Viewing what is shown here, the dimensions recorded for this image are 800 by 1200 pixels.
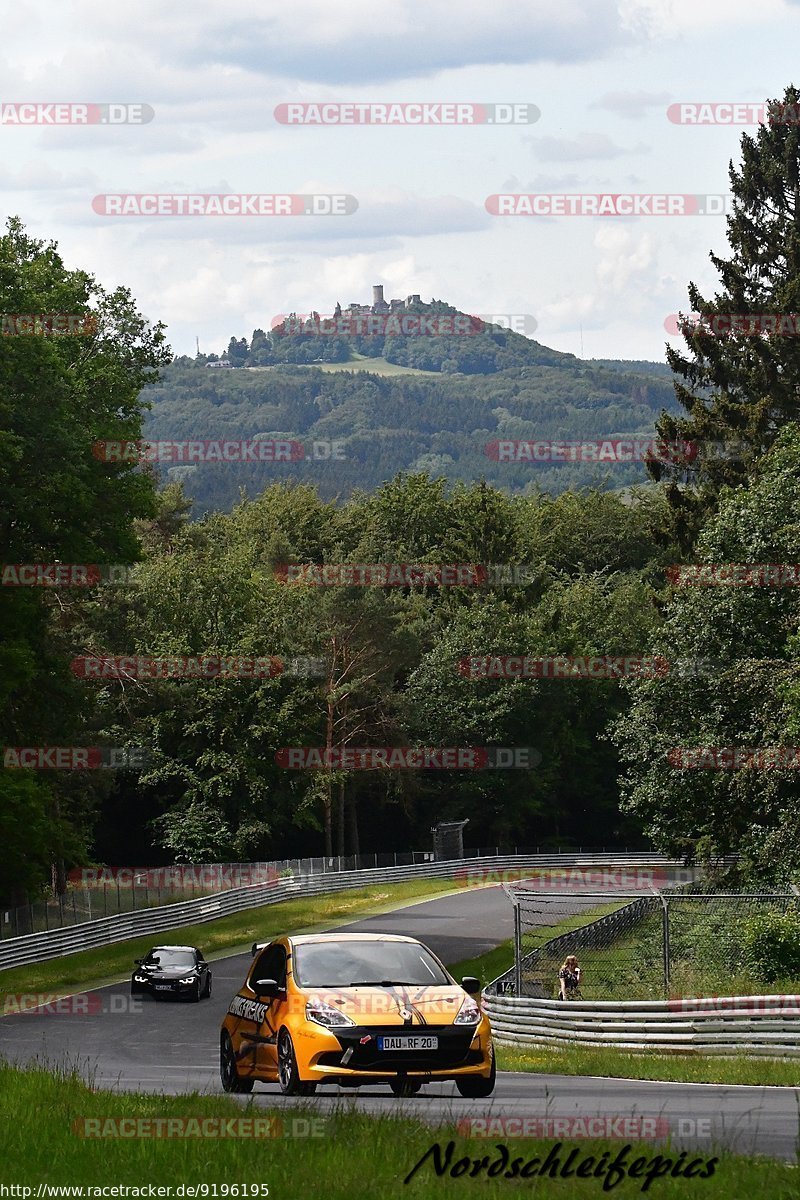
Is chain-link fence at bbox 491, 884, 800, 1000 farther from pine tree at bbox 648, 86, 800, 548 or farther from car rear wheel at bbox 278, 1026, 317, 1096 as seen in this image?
pine tree at bbox 648, 86, 800, 548

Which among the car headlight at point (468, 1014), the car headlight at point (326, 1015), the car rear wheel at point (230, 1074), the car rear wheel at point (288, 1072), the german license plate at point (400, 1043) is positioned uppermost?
the car headlight at point (326, 1015)

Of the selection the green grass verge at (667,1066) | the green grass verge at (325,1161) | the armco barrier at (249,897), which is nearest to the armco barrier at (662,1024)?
the green grass verge at (667,1066)

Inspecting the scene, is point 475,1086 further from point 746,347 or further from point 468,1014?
point 746,347

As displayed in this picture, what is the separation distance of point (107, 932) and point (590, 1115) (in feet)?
128

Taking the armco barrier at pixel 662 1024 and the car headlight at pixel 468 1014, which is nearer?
the car headlight at pixel 468 1014

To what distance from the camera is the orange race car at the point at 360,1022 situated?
13.3 metres

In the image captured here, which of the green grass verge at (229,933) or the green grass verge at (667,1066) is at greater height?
the green grass verge at (667,1066)

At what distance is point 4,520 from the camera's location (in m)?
44.5

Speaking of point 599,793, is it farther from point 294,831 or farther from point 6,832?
point 6,832

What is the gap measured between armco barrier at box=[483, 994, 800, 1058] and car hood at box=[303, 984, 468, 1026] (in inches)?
249

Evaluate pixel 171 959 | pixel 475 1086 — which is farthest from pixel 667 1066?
pixel 171 959

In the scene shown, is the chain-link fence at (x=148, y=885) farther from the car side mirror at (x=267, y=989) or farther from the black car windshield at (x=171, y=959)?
the car side mirror at (x=267, y=989)

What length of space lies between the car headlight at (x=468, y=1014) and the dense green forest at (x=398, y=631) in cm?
2308

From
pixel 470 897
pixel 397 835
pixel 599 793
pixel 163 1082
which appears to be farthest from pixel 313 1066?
pixel 599 793
